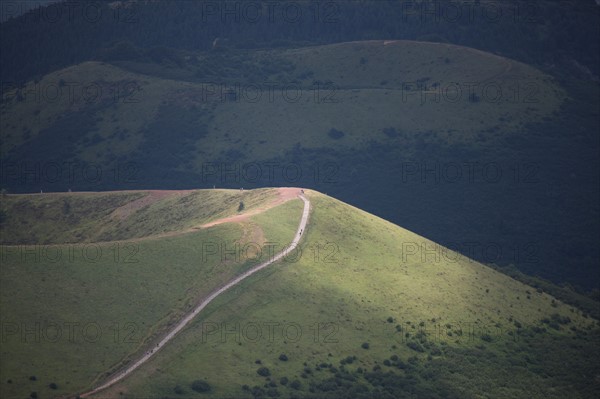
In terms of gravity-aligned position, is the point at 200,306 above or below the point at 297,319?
above

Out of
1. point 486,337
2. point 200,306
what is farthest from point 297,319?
point 486,337

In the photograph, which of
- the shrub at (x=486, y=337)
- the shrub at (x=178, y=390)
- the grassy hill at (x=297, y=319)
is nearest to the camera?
the shrub at (x=178, y=390)

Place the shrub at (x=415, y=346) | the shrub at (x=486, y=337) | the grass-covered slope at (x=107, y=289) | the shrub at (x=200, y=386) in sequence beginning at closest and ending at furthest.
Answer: the shrub at (x=200, y=386) < the grass-covered slope at (x=107, y=289) < the shrub at (x=415, y=346) < the shrub at (x=486, y=337)

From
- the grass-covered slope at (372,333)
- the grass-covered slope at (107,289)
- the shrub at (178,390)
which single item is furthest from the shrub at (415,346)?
the shrub at (178,390)

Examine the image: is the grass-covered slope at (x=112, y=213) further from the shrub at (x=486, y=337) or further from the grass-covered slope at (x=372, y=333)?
the shrub at (x=486, y=337)

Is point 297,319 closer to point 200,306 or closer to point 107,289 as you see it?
point 200,306

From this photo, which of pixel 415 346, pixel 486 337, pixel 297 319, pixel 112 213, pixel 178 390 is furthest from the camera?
pixel 112 213

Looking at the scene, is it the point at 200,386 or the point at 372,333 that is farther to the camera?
the point at 372,333
